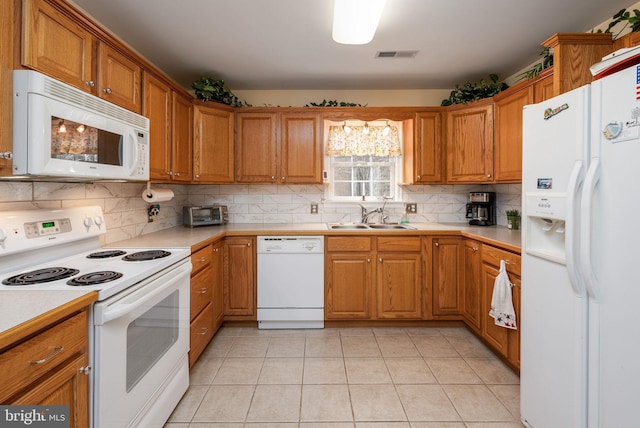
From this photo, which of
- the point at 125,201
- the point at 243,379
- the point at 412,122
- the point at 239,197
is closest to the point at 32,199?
the point at 125,201

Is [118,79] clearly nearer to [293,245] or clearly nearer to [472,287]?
[293,245]

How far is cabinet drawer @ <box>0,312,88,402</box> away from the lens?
840 millimetres

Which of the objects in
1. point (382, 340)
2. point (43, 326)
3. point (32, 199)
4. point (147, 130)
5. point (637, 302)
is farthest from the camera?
point (382, 340)

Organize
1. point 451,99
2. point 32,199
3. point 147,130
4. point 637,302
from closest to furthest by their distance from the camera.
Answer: point 637,302
point 32,199
point 147,130
point 451,99

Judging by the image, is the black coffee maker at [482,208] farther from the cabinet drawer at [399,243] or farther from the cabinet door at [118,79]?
the cabinet door at [118,79]

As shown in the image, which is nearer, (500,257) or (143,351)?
(143,351)

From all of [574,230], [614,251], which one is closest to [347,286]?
[574,230]

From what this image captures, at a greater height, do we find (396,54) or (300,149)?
(396,54)

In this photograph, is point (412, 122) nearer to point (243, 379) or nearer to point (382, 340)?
point (382, 340)

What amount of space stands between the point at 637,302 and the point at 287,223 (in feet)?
9.43

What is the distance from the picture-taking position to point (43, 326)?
0.94 m

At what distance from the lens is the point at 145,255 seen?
1.81m

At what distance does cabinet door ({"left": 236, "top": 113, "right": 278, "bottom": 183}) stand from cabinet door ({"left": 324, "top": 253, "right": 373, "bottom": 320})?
109cm

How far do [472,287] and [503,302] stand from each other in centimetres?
63
